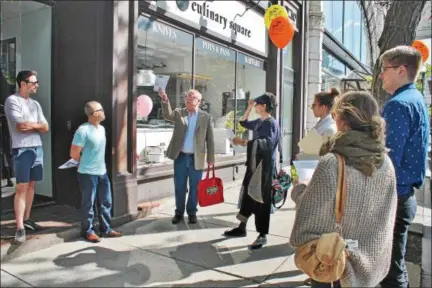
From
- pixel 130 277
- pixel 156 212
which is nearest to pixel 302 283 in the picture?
pixel 130 277

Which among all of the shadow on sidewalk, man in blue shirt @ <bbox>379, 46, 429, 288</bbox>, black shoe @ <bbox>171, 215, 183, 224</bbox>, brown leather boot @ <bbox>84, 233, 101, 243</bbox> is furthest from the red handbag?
man in blue shirt @ <bbox>379, 46, 429, 288</bbox>

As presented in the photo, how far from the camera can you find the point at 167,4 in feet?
21.2

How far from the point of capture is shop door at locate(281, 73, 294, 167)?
37.3ft

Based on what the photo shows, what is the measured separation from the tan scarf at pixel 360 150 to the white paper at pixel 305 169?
1.08 feet

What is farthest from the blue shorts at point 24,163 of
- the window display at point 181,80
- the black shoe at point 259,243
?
the black shoe at point 259,243

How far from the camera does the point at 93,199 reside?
4.31 metres

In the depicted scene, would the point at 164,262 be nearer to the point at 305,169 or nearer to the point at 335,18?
the point at 305,169

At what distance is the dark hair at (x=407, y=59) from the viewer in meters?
2.67

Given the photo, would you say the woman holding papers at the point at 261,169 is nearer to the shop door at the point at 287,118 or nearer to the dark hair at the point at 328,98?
the dark hair at the point at 328,98

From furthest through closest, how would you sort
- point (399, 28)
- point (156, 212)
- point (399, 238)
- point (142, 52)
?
1. point (142, 52)
2. point (156, 212)
3. point (399, 28)
4. point (399, 238)

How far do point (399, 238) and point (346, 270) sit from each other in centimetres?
86

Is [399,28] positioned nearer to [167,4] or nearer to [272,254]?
[272,254]

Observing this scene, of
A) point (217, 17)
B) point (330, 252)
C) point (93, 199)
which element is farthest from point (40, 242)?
point (217, 17)

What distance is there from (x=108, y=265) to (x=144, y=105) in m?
2.80
